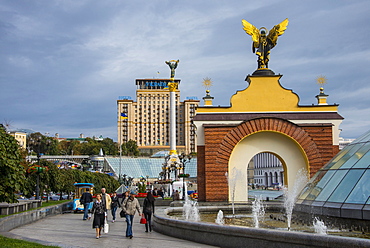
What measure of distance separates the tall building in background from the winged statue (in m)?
100

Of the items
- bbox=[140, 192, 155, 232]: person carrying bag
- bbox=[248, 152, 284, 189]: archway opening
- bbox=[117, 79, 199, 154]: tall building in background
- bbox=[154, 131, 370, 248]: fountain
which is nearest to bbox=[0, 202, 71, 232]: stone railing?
bbox=[140, 192, 155, 232]: person carrying bag

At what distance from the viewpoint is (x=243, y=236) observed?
27.1ft

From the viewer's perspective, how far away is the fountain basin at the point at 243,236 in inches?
257

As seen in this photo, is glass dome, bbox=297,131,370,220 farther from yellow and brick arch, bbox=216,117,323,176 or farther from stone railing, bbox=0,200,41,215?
stone railing, bbox=0,200,41,215

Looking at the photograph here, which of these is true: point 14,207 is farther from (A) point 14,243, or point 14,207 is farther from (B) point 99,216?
(A) point 14,243

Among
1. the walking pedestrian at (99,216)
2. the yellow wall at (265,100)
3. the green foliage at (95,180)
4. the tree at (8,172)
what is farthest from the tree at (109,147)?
the walking pedestrian at (99,216)

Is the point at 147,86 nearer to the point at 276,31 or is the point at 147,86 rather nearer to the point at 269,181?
the point at 269,181

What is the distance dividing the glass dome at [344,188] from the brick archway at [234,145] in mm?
6709

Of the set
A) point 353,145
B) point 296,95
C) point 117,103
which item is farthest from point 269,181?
point 353,145

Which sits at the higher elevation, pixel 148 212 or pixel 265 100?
pixel 265 100

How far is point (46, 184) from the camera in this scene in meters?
28.4

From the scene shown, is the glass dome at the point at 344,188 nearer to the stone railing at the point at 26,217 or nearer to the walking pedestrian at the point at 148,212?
the walking pedestrian at the point at 148,212

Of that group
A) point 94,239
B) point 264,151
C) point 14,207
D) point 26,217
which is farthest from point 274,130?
point 94,239

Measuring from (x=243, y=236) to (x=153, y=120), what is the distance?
119 metres
